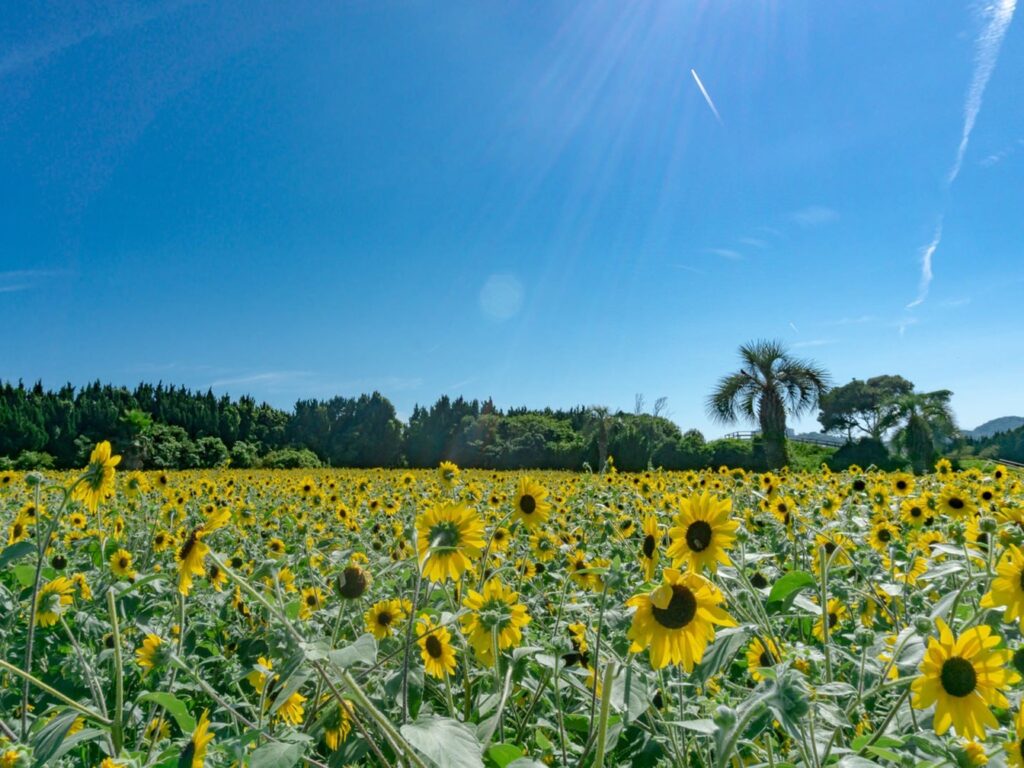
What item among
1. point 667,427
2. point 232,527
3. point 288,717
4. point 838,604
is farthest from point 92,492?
point 667,427

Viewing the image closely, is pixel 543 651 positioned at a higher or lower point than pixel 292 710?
higher

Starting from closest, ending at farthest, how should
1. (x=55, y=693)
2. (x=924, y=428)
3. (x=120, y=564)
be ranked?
(x=55, y=693) < (x=120, y=564) < (x=924, y=428)

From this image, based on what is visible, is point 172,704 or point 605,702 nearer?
point 605,702

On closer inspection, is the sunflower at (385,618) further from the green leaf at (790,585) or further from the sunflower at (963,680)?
the sunflower at (963,680)

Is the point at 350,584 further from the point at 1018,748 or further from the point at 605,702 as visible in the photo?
the point at 1018,748

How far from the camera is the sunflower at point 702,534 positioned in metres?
1.81

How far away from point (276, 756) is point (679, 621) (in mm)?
971

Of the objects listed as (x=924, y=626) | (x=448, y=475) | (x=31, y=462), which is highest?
(x=31, y=462)

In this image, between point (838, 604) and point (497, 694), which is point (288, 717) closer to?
point (497, 694)

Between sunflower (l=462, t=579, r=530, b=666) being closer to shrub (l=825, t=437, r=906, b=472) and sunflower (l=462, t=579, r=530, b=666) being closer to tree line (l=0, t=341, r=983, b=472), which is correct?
tree line (l=0, t=341, r=983, b=472)

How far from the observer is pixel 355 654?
4.02 feet

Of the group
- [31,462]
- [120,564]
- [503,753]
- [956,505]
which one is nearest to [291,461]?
→ [31,462]

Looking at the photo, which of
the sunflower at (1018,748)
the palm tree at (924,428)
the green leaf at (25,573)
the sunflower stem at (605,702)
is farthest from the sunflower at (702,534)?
the palm tree at (924,428)

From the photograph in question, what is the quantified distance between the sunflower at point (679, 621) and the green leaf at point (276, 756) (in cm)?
81
